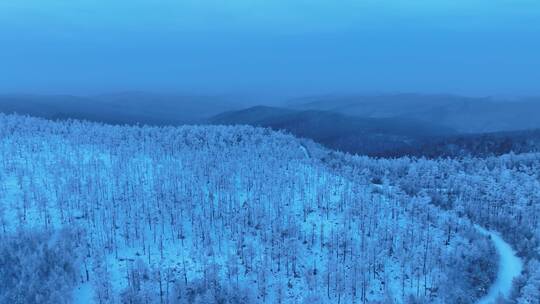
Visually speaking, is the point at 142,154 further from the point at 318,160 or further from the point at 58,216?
the point at 318,160

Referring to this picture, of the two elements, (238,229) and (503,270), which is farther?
(238,229)

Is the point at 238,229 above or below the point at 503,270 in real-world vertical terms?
above

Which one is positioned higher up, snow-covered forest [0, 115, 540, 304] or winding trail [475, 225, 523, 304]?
snow-covered forest [0, 115, 540, 304]

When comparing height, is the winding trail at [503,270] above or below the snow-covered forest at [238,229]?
below

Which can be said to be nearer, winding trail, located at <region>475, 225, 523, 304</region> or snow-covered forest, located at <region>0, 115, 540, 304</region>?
snow-covered forest, located at <region>0, 115, 540, 304</region>

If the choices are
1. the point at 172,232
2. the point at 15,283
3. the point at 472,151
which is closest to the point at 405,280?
the point at 172,232
